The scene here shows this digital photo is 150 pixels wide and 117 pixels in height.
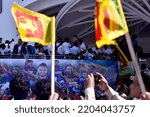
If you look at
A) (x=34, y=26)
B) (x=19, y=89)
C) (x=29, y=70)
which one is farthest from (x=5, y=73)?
(x=19, y=89)

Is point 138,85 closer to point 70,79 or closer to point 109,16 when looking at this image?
point 109,16

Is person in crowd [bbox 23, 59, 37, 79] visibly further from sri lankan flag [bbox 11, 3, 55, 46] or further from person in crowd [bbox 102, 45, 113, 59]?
sri lankan flag [bbox 11, 3, 55, 46]

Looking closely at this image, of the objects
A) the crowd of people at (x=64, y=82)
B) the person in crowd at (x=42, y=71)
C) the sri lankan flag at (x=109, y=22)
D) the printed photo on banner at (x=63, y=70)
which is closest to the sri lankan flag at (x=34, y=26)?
the crowd of people at (x=64, y=82)

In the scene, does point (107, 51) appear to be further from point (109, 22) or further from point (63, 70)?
point (109, 22)

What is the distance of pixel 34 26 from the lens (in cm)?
532

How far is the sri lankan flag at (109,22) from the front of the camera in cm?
427

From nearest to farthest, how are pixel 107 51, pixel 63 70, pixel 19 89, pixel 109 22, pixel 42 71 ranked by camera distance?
pixel 19 89 < pixel 109 22 < pixel 42 71 < pixel 63 70 < pixel 107 51

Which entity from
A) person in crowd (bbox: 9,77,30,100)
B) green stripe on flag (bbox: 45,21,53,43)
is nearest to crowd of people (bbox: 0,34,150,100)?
person in crowd (bbox: 9,77,30,100)

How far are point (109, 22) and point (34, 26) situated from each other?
1172 millimetres

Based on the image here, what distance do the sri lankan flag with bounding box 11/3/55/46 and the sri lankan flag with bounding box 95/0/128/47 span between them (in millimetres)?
984

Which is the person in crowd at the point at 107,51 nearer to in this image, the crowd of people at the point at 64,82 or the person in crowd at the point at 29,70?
the crowd of people at the point at 64,82

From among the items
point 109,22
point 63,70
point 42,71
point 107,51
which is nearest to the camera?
point 109,22

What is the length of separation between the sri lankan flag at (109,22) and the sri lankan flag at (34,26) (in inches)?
38.8

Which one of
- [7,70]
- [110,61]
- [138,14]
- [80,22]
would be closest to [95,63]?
[110,61]
